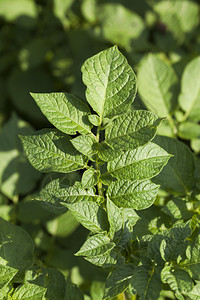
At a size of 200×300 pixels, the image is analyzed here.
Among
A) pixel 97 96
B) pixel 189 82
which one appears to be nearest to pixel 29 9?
pixel 189 82

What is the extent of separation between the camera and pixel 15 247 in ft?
3.24

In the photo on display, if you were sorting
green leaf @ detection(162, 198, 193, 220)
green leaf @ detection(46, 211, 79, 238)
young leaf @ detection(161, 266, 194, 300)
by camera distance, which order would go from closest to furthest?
young leaf @ detection(161, 266, 194, 300) < green leaf @ detection(162, 198, 193, 220) < green leaf @ detection(46, 211, 79, 238)

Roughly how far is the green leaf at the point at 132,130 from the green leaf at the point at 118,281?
0.28 meters

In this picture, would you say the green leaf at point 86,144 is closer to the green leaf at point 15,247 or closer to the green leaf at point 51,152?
the green leaf at point 51,152

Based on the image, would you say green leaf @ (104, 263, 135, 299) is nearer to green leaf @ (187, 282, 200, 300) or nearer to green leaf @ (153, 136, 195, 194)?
green leaf @ (187, 282, 200, 300)

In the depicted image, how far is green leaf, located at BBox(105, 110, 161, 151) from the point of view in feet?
2.68

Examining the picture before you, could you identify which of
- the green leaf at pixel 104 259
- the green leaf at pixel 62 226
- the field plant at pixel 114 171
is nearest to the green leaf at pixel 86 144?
the field plant at pixel 114 171

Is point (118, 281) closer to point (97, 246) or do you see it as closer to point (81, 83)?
point (97, 246)

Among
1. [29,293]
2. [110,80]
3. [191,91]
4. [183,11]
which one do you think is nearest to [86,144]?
[110,80]

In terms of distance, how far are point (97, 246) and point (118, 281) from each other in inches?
3.6

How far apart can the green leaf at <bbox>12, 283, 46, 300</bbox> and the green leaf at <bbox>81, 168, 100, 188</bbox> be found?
276 mm

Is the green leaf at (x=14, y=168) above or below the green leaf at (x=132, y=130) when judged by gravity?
below

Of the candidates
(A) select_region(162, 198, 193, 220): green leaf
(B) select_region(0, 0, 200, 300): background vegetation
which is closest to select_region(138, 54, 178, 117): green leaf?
(B) select_region(0, 0, 200, 300): background vegetation

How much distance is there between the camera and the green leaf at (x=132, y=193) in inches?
35.4
